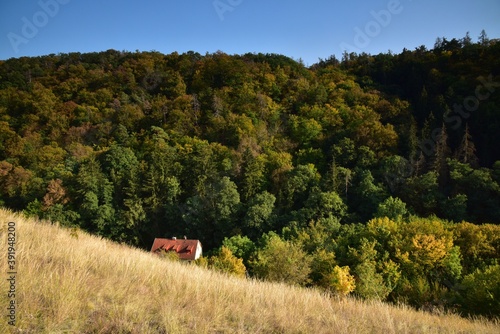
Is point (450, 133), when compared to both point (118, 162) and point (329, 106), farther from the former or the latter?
point (118, 162)

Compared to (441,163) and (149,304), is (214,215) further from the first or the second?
(149,304)

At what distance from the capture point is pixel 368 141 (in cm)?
4166

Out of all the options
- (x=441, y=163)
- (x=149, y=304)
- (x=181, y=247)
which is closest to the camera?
(x=149, y=304)

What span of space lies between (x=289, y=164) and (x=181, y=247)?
1896cm

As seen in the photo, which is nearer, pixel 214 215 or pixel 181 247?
pixel 181 247

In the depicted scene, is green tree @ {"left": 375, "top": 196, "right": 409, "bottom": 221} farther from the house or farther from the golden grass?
the golden grass

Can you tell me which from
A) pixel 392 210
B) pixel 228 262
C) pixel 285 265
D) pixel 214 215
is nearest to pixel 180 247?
pixel 214 215

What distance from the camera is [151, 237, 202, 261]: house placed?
28297 mm

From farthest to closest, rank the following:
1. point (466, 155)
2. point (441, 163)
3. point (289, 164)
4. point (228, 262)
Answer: point (289, 164)
point (466, 155)
point (441, 163)
point (228, 262)

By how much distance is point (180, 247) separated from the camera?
95.8 ft

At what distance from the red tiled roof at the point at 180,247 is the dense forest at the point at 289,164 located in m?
2.19

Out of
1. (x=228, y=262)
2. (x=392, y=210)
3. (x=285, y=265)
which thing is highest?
(x=392, y=210)

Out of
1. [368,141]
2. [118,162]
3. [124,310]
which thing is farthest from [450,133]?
[124,310]

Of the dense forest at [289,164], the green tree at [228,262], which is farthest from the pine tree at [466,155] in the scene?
the green tree at [228,262]
